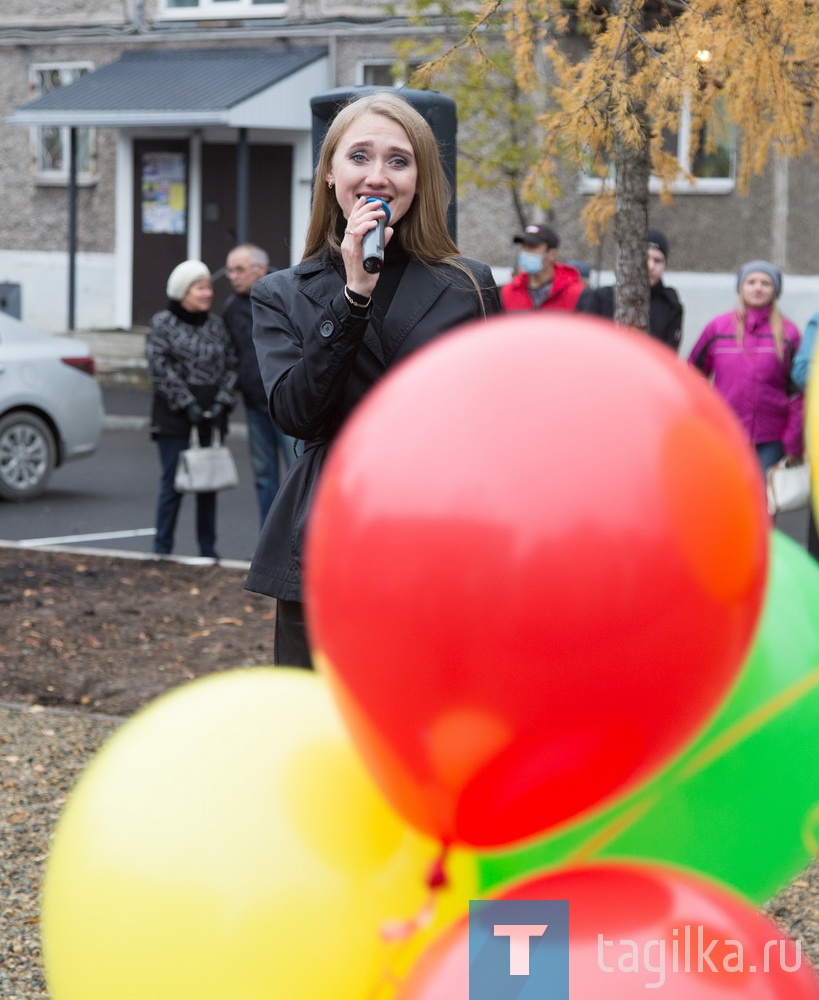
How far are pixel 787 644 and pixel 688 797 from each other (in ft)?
0.87

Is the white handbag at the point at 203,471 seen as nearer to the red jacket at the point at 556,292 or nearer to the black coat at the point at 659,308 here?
the red jacket at the point at 556,292

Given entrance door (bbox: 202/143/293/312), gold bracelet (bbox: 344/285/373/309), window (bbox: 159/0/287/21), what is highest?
window (bbox: 159/0/287/21)

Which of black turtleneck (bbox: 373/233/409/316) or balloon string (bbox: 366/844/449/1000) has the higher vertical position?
black turtleneck (bbox: 373/233/409/316)

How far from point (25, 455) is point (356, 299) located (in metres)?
9.18

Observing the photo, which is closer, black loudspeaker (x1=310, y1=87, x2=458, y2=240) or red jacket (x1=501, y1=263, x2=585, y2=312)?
black loudspeaker (x1=310, y1=87, x2=458, y2=240)

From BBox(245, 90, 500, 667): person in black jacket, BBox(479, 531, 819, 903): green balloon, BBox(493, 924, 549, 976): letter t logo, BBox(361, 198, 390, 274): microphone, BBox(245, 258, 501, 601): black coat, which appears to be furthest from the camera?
BBox(245, 258, 501, 601): black coat

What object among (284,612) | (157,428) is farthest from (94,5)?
(284,612)

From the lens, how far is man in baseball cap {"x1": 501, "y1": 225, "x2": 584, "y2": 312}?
8.59 meters

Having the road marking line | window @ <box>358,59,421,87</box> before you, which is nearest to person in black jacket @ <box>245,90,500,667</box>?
the road marking line

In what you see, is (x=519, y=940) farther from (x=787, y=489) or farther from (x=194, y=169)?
(x=194, y=169)

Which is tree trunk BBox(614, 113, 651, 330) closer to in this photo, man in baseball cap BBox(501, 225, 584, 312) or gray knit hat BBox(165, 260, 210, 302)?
man in baseball cap BBox(501, 225, 584, 312)

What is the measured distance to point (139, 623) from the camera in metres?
7.20

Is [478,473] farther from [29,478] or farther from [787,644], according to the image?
[29,478]

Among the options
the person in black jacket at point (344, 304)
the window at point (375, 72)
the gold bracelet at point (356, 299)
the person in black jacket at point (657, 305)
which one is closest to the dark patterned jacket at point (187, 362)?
the person in black jacket at point (657, 305)
